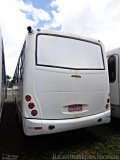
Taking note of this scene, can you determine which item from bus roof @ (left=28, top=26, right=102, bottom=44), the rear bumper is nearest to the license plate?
the rear bumper

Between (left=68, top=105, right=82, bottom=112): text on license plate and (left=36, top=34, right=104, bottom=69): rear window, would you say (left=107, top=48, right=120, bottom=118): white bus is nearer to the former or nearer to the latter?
(left=36, top=34, right=104, bottom=69): rear window

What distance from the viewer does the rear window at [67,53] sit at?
16.3 ft

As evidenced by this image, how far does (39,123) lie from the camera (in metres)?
4.60

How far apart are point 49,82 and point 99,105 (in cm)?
153

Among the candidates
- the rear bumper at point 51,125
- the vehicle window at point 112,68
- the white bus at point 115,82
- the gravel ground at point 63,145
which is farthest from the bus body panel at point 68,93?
the vehicle window at point 112,68

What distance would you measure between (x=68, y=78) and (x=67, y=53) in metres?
0.65

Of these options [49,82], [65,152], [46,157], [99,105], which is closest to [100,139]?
[99,105]

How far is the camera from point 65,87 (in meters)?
5.00

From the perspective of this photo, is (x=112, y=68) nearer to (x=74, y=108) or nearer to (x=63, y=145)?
(x=74, y=108)

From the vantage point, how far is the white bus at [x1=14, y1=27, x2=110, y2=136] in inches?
185

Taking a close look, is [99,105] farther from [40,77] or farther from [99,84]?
[40,77]

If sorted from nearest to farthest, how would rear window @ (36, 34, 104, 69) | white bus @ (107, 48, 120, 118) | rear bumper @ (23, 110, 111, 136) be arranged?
rear bumper @ (23, 110, 111, 136) → rear window @ (36, 34, 104, 69) → white bus @ (107, 48, 120, 118)

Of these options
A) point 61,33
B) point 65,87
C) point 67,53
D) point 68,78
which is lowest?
point 65,87

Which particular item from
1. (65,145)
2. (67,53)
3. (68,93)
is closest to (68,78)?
(68,93)
